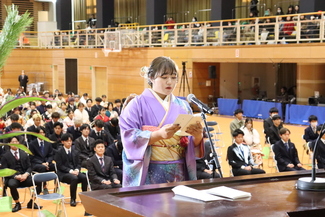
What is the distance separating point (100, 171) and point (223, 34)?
11809mm

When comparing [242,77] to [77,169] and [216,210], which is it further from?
[216,210]

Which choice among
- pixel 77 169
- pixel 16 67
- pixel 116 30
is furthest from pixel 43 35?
pixel 77 169

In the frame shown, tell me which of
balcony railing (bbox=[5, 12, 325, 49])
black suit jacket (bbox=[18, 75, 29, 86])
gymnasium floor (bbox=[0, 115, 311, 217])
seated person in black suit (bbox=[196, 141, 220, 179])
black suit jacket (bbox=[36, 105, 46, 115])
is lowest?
gymnasium floor (bbox=[0, 115, 311, 217])

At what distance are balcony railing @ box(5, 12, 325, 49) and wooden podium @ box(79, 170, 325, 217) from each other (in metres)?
13.3

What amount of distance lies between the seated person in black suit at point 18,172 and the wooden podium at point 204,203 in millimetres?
5465

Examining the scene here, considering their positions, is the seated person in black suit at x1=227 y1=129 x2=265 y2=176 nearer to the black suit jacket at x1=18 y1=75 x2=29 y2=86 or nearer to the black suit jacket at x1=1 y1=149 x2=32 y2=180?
the black suit jacket at x1=1 y1=149 x2=32 y2=180

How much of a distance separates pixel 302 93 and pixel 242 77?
4481 millimetres

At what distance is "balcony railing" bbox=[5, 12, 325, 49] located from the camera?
52.8 feet

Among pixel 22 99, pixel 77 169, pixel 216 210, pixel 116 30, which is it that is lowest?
pixel 77 169

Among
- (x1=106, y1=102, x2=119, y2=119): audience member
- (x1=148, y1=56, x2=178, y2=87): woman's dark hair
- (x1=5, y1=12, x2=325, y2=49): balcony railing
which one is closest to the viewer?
(x1=148, y1=56, x2=178, y2=87): woman's dark hair

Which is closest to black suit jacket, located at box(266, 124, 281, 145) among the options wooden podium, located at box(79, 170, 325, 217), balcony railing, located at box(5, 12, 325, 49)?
balcony railing, located at box(5, 12, 325, 49)

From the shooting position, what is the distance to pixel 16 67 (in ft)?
95.1

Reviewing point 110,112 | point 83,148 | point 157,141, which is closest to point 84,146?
point 83,148

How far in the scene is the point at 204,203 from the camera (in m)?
2.45
